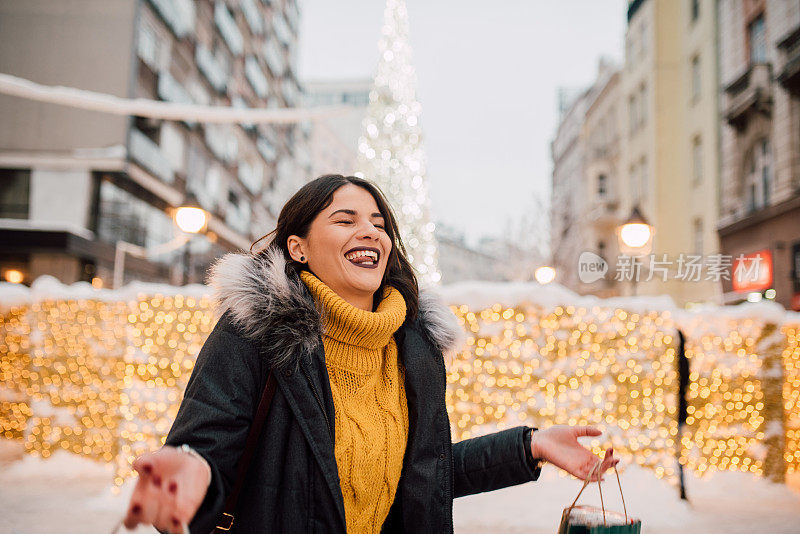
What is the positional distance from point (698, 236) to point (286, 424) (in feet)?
70.5

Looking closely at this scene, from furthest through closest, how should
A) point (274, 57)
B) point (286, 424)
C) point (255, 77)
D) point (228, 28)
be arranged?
point (274, 57), point (255, 77), point (228, 28), point (286, 424)

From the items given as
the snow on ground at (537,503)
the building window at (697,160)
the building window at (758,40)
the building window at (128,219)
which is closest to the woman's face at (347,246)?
the snow on ground at (537,503)

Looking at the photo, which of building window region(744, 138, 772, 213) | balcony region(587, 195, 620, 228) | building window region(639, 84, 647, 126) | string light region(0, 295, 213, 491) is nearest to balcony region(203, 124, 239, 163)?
balcony region(587, 195, 620, 228)

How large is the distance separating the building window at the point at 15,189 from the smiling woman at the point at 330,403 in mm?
18669

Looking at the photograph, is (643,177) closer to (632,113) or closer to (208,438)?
(632,113)

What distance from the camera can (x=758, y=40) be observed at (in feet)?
54.7

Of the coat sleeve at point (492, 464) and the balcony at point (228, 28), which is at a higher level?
the balcony at point (228, 28)

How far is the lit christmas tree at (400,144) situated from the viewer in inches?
522

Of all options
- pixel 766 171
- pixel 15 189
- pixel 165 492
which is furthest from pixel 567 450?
pixel 15 189

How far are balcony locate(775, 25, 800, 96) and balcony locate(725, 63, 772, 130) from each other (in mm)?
732

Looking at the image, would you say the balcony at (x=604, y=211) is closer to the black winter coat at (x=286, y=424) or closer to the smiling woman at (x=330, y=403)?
the smiling woman at (x=330, y=403)

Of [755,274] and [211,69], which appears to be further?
[211,69]

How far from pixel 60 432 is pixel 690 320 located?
6261 millimetres

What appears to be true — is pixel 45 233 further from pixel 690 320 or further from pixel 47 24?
pixel 690 320
